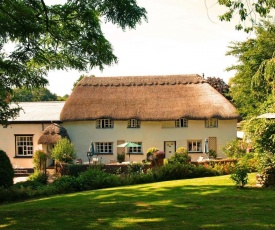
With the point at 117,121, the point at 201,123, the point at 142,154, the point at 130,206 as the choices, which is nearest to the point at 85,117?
the point at 117,121

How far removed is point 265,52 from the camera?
27500mm

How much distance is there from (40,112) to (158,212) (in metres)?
25.4

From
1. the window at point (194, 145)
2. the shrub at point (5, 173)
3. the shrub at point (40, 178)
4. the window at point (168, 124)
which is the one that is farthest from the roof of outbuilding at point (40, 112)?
the window at point (194, 145)

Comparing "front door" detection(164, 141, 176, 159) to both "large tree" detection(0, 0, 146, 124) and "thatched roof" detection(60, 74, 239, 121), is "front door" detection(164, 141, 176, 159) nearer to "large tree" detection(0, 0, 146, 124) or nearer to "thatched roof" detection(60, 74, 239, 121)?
"thatched roof" detection(60, 74, 239, 121)

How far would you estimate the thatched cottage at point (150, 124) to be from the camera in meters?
32.4

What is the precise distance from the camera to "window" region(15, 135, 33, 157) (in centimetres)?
3159

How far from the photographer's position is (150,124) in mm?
32812

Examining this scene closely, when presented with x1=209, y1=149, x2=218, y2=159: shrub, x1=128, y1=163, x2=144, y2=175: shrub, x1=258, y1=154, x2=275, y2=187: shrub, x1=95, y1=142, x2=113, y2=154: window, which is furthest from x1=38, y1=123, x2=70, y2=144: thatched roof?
x1=258, y1=154, x2=275, y2=187: shrub

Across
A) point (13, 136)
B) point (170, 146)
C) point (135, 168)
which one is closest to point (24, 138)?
point (13, 136)

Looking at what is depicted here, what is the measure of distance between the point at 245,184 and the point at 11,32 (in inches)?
410

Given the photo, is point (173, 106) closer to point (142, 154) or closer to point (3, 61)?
point (142, 154)

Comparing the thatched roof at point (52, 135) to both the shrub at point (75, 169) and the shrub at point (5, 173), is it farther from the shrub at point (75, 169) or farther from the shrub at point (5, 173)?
the shrub at point (5, 173)

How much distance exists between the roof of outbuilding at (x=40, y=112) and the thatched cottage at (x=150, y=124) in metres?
1.34

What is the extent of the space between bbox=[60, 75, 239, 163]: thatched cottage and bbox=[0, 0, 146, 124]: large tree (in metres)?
21.8
